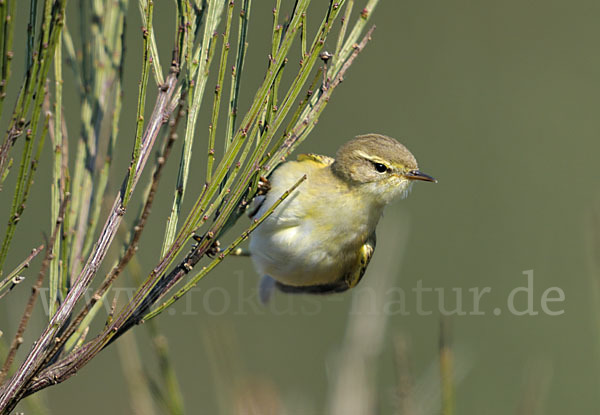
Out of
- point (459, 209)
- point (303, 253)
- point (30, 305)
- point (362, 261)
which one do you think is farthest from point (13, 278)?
point (459, 209)

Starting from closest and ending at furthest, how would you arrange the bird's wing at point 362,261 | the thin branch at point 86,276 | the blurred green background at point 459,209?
the thin branch at point 86,276, the bird's wing at point 362,261, the blurred green background at point 459,209

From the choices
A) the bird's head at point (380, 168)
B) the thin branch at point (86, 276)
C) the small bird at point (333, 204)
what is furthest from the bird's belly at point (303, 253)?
the thin branch at point (86, 276)

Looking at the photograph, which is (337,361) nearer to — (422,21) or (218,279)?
(218,279)

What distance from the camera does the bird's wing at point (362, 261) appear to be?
296 cm

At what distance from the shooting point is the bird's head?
2711 mm

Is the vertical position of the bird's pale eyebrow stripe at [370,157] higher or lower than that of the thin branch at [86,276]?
higher

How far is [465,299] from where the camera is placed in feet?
20.7

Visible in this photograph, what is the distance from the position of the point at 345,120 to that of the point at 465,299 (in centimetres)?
216

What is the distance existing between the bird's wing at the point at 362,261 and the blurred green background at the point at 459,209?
2.07 m

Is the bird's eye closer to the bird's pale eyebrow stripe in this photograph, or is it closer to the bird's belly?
the bird's pale eyebrow stripe

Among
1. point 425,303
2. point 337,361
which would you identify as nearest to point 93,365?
point 425,303

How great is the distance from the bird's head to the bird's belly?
8.1 inches

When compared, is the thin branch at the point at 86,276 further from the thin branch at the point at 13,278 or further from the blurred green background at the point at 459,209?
the blurred green background at the point at 459,209

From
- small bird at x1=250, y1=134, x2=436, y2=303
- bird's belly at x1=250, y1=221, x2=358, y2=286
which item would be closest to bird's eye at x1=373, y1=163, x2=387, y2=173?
small bird at x1=250, y1=134, x2=436, y2=303
